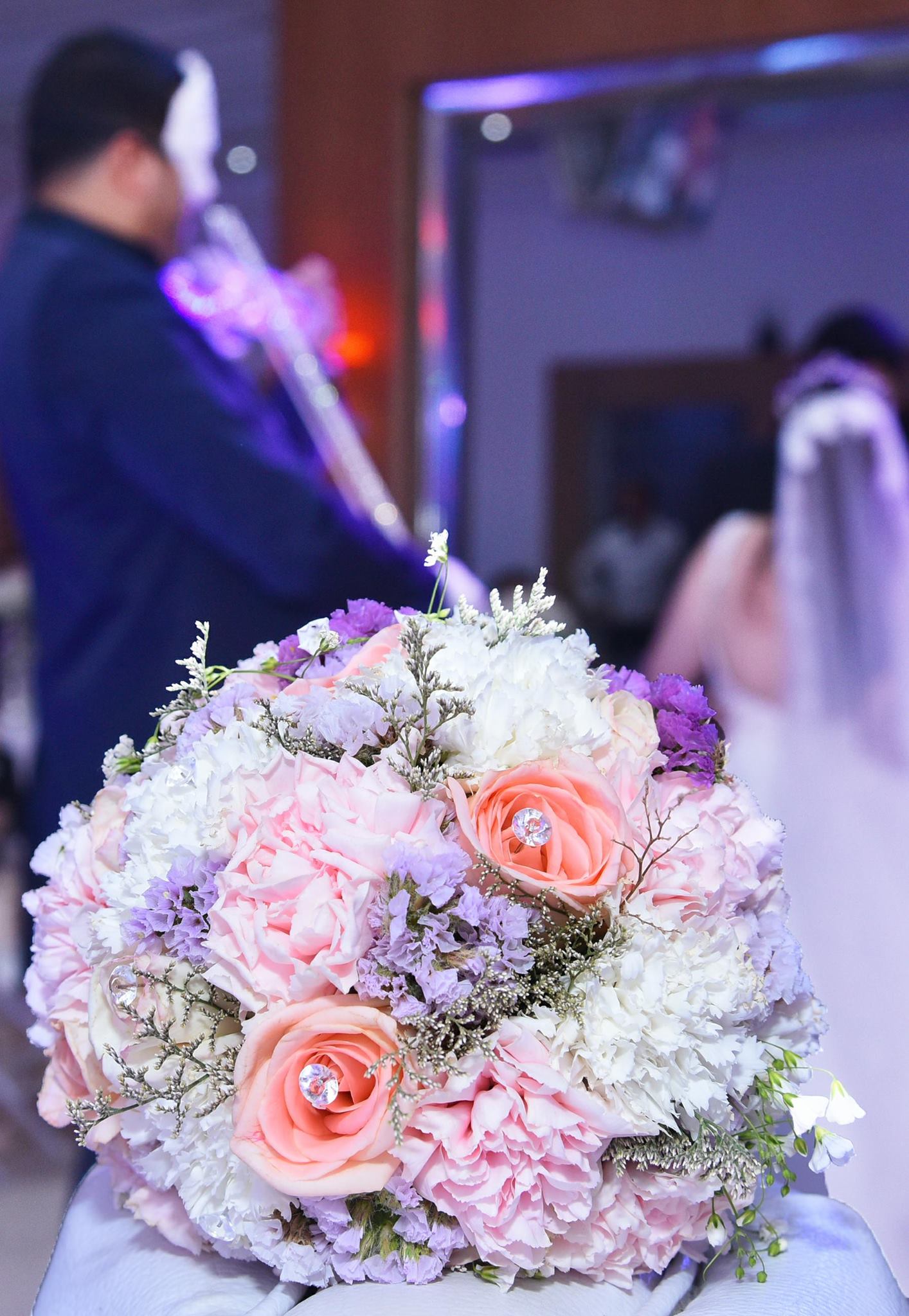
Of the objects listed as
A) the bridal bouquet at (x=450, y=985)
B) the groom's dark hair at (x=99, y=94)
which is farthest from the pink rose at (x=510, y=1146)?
the groom's dark hair at (x=99, y=94)

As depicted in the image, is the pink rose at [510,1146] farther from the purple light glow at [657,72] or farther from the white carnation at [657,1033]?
the purple light glow at [657,72]

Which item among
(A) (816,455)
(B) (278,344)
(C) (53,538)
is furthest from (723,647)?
(C) (53,538)

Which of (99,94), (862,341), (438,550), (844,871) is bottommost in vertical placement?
(438,550)

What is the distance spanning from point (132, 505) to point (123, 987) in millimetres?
1268

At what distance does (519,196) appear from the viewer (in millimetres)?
3559

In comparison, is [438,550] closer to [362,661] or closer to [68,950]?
[362,661]

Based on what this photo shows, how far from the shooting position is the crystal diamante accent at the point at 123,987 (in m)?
0.82

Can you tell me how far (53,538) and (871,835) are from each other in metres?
1.51

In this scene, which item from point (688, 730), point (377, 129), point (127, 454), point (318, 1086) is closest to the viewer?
point (318, 1086)

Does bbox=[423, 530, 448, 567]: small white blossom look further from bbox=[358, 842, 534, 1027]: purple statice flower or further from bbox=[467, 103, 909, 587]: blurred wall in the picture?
bbox=[467, 103, 909, 587]: blurred wall

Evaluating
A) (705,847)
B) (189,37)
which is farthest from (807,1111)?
(189,37)

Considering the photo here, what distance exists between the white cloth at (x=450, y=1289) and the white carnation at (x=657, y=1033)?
5.0 inches

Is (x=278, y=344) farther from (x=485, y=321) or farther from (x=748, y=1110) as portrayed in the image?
(x=748, y=1110)

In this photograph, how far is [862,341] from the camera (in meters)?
3.28
